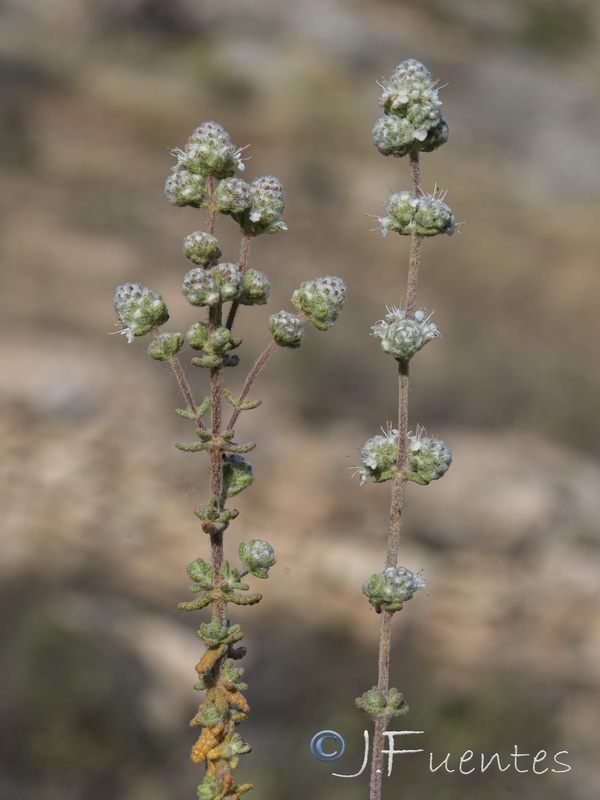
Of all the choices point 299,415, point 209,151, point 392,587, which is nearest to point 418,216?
point 209,151

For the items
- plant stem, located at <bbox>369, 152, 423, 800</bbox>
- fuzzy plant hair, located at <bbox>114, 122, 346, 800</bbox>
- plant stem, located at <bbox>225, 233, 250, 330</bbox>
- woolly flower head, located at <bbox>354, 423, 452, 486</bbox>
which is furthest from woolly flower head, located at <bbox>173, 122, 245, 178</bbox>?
woolly flower head, located at <bbox>354, 423, 452, 486</bbox>

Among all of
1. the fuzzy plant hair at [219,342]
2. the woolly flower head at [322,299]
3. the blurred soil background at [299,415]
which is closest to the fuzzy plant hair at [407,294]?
the woolly flower head at [322,299]

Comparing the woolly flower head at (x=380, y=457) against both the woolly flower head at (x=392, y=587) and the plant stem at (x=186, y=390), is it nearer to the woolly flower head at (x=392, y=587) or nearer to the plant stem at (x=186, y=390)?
the woolly flower head at (x=392, y=587)

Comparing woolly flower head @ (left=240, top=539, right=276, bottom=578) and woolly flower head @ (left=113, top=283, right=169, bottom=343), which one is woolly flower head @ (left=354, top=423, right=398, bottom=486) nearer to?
woolly flower head @ (left=240, top=539, right=276, bottom=578)

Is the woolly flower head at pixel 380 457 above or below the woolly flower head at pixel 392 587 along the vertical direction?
above

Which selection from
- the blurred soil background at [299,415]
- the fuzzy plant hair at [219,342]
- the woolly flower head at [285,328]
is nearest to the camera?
the fuzzy plant hair at [219,342]

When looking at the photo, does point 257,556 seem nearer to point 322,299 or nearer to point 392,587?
point 392,587

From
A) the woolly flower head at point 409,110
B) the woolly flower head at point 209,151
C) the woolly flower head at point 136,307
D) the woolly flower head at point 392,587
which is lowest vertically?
the woolly flower head at point 392,587
